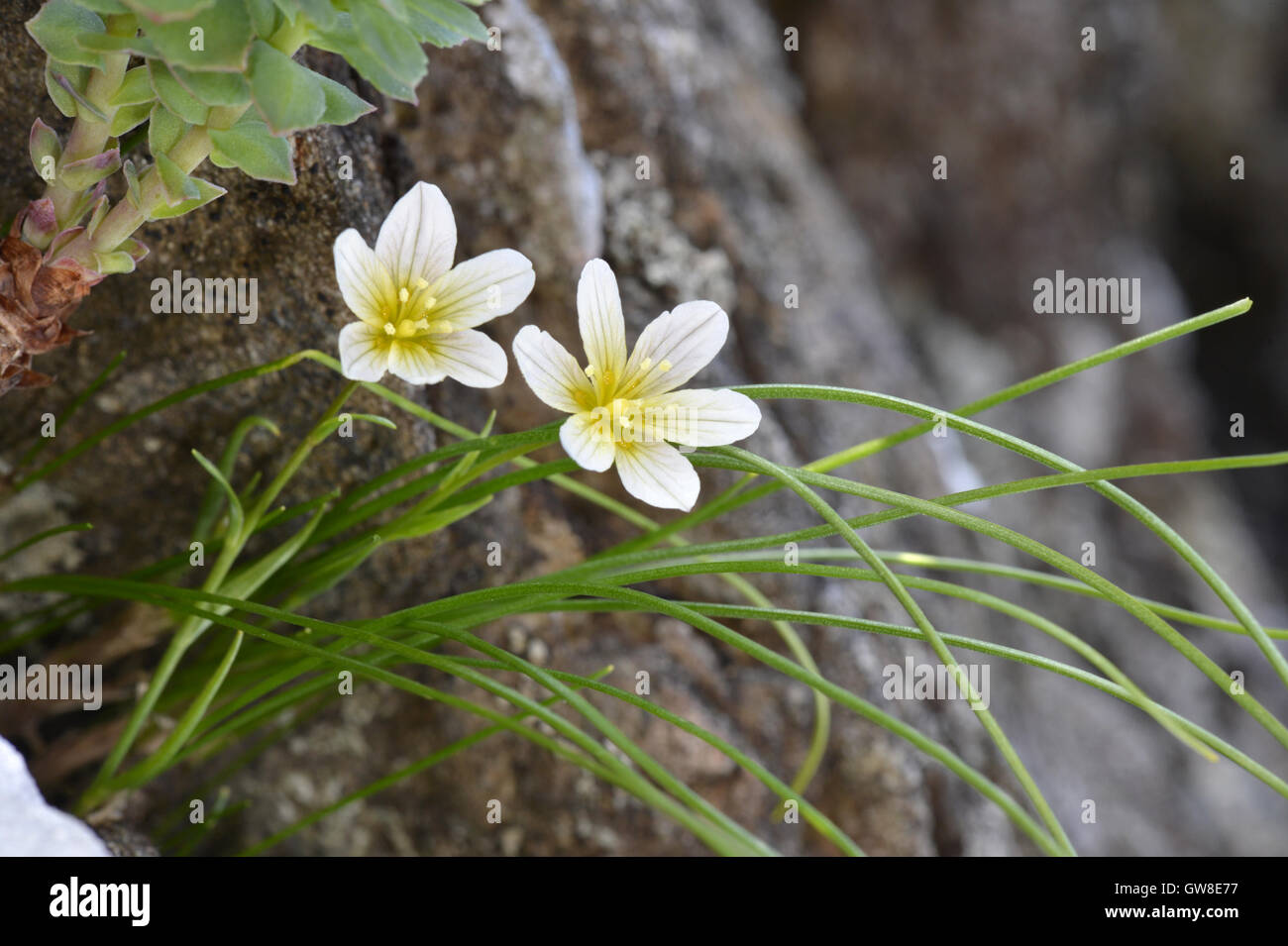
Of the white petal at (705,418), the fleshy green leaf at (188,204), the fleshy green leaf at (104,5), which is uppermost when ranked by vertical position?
the fleshy green leaf at (104,5)

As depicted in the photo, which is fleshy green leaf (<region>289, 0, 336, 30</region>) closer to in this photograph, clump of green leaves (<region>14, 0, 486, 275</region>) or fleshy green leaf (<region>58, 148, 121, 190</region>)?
clump of green leaves (<region>14, 0, 486, 275</region>)

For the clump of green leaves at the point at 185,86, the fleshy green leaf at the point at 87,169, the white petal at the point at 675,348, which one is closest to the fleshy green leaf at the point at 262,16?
the clump of green leaves at the point at 185,86

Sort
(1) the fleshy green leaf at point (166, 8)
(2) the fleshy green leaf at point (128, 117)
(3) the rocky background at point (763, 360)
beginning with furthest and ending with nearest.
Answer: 1. (3) the rocky background at point (763, 360)
2. (2) the fleshy green leaf at point (128, 117)
3. (1) the fleshy green leaf at point (166, 8)

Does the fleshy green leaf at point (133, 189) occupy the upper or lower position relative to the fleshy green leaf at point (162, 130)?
lower

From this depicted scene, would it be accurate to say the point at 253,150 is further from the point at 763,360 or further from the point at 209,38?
the point at 763,360

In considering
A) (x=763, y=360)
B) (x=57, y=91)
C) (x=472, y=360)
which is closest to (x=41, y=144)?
(x=57, y=91)

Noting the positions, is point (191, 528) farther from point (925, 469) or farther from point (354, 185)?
point (925, 469)

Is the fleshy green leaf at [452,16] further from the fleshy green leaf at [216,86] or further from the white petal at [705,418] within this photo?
the white petal at [705,418]
